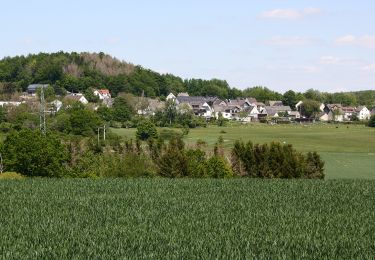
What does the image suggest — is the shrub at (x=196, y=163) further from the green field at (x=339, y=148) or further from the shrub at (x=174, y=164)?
the green field at (x=339, y=148)

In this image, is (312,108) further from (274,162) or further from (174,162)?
(174,162)

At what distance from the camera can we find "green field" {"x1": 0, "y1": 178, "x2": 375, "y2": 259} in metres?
17.0

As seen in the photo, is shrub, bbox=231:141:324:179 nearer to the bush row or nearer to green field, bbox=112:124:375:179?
the bush row

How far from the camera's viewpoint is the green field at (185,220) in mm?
16994

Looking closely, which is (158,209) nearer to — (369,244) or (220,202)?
(220,202)

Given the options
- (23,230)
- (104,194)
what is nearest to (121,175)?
(104,194)

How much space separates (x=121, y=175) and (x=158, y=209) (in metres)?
22.4

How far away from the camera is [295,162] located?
1866 inches

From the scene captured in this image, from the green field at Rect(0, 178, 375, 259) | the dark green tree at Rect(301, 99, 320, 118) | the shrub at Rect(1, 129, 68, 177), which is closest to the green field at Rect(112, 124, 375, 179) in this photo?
the shrub at Rect(1, 129, 68, 177)

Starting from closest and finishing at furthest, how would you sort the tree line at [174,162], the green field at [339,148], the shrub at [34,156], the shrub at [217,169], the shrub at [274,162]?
1. the shrub at [274,162]
2. the tree line at [174,162]
3. the shrub at [217,169]
4. the shrub at [34,156]
5. the green field at [339,148]

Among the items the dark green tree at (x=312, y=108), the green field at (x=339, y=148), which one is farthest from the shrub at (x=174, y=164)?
the dark green tree at (x=312, y=108)

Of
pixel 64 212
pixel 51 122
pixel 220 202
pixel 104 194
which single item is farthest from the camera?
pixel 51 122

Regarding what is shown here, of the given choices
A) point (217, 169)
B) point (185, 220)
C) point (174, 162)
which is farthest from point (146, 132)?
point (185, 220)

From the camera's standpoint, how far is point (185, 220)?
2248cm
